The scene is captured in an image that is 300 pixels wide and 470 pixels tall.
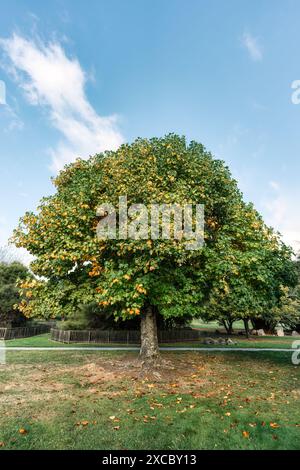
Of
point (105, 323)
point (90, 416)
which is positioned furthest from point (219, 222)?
point (105, 323)

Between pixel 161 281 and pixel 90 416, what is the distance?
17.3 ft

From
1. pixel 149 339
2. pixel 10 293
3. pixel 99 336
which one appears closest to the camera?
pixel 149 339

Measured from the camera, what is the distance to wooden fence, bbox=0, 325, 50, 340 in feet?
78.7

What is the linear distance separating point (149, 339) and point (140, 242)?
204 inches

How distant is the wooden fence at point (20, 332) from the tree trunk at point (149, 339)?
54.5 feet

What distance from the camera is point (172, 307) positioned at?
37.3ft

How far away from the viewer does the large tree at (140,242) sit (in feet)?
33.7

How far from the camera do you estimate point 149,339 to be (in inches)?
497

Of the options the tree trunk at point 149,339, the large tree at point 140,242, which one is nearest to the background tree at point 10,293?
the large tree at point 140,242

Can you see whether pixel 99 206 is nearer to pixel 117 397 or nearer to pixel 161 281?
pixel 161 281

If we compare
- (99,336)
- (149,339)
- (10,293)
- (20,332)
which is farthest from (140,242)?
(20,332)

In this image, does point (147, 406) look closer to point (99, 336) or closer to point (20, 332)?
point (99, 336)

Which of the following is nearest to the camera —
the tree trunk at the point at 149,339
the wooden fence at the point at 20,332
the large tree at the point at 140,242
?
the large tree at the point at 140,242

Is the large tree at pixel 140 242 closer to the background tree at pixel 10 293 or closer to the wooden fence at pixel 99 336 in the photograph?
the wooden fence at pixel 99 336
